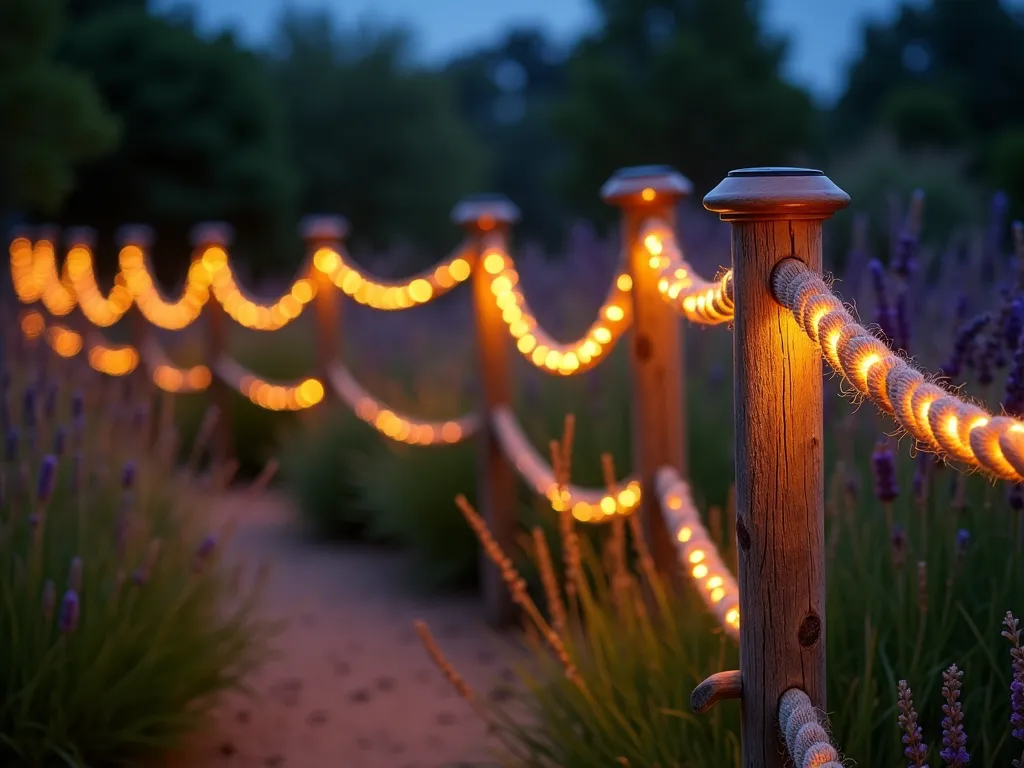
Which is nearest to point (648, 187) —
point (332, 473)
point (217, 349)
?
point (332, 473)

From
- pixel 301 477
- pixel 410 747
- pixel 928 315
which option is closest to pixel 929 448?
pixel 410 747

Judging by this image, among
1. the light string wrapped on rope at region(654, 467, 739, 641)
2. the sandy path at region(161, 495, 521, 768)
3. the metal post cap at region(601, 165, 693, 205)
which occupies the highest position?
the metal post cap at region(601, 165, 693, 205)

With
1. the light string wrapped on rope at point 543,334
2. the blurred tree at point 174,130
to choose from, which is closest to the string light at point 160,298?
the light string wrapped on rope at point 543,334

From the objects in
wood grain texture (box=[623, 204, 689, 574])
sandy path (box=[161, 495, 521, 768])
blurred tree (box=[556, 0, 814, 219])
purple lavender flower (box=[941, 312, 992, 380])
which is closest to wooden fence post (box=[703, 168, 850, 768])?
purple lavender flower (box=[941, 312, 992, 380])

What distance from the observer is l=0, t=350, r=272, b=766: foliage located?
2.60 meters

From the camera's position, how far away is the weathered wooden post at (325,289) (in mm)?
6230

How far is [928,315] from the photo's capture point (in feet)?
12.2

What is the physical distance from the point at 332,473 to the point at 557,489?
10.8 ft

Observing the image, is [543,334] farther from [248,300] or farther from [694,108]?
[694,108]

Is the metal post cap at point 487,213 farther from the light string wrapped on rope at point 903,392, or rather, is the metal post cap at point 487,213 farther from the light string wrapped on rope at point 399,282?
the light string wrapped on rope at point 903,392

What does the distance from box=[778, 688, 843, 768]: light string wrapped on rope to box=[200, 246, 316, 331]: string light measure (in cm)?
505

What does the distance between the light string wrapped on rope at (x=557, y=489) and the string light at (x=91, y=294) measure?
4.47 metres

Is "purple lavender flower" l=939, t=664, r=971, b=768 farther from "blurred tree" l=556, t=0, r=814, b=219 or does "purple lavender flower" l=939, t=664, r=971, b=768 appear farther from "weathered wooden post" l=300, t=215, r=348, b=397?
"blurred tree" l=556, t=0, r=814, b=219

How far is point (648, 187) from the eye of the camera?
3.02m
